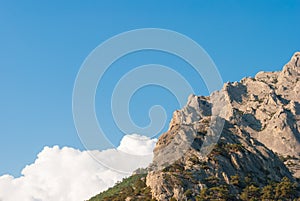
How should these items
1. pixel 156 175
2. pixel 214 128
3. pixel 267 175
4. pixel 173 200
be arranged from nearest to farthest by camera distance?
pixel 173 200 → pixel 156 175 → pixel 267 175 → pixel 214 128

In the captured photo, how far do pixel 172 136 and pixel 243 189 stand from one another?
2677 centimetres

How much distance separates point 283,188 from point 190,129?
2924 cm

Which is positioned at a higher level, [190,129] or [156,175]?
[190,129]

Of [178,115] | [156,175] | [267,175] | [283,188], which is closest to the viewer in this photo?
[156,175]

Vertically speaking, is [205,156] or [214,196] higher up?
[205,156]

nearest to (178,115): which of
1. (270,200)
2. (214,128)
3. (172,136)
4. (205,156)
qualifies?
(214,128)

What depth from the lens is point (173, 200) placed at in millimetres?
101875

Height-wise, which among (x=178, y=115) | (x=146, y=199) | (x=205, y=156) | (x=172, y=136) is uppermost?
(x=178, y=115)

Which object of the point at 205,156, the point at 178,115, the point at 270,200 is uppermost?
the point at 178,115

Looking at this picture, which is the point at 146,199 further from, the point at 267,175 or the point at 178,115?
the point at 178,115

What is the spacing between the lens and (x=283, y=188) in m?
118

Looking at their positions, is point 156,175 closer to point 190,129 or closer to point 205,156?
point 205,156

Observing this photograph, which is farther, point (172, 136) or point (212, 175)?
point (172, 136)

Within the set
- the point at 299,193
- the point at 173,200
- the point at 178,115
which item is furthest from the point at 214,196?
the point at 178,115
